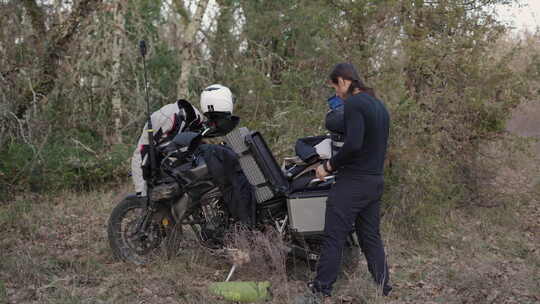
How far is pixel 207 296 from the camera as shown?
521cm

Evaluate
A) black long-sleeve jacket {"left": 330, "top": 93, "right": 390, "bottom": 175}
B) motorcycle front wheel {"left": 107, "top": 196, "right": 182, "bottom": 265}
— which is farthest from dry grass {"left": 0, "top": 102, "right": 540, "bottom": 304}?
black long-sleeve jacket {"left": 330, "top": 93, "right": 390, "bottom": 175}

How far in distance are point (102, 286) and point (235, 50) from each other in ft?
29.2

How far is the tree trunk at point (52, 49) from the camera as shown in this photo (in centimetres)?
994

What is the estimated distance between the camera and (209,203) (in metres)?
5.73

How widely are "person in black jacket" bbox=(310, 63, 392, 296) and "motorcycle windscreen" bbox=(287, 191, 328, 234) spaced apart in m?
0.24

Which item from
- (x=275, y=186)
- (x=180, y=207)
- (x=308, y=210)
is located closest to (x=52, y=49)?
(x=180, y=207)

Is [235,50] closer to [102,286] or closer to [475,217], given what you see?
[475,217]

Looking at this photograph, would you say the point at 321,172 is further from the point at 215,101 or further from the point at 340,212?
the point at 215,101

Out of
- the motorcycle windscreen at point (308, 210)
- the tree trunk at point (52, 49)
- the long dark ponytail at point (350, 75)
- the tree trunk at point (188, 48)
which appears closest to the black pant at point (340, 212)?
the motorcycle windscreen at point (308, 210)

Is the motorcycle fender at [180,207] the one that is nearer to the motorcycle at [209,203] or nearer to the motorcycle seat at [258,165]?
the motorcycle at [209,203]

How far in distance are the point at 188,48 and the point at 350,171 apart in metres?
8.70

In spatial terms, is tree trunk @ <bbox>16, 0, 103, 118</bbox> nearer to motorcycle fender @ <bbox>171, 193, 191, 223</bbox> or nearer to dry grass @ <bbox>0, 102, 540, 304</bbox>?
dry grass @ <bbox>0, 102, 540, 304</bbox>

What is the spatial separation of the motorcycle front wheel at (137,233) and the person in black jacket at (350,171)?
1.66 meters

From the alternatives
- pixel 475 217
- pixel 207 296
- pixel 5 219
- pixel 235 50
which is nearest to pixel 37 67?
pixel 5 219
